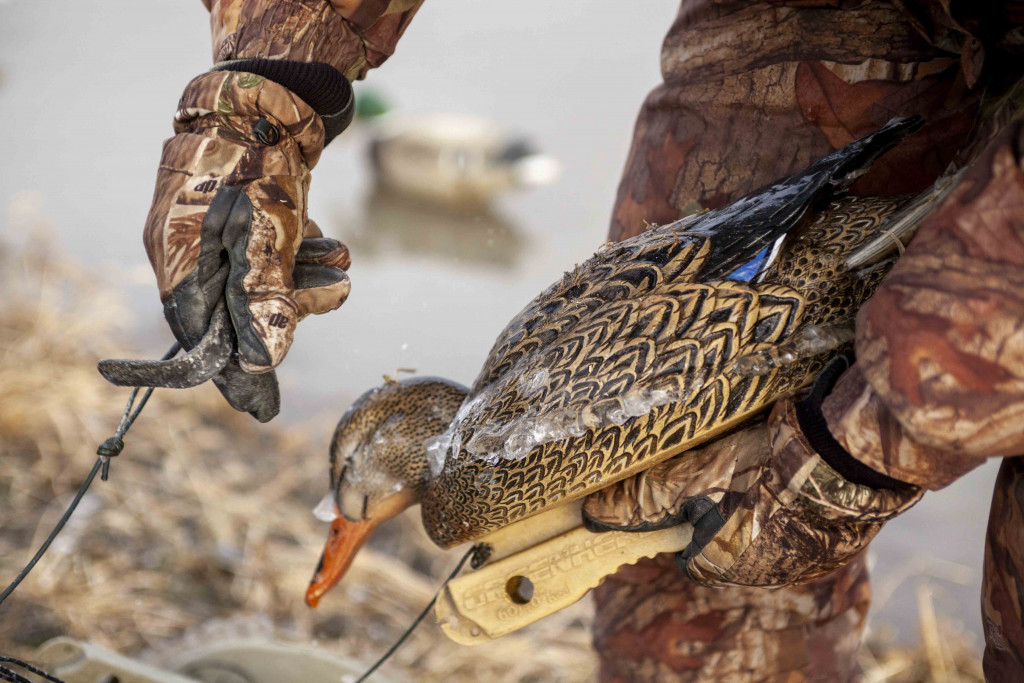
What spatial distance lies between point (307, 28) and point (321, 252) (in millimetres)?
175

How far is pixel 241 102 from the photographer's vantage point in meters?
0.56

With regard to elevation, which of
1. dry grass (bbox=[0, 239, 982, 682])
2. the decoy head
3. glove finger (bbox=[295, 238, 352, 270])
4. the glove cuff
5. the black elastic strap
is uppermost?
the glove cuff

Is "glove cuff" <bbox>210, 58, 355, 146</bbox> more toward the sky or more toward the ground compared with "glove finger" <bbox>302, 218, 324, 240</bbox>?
more toward the sky

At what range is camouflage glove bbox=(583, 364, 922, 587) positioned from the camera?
47cm

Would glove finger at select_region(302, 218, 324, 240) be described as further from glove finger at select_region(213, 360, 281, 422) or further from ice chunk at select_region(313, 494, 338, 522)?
ice chunk at select_region(313, 494, 338, 522)

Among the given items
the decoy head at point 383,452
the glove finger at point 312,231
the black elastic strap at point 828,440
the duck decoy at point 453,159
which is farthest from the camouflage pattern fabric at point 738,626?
the duck decoy at point 453,159

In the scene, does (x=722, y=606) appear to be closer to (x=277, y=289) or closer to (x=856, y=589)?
(x=856, y=589)

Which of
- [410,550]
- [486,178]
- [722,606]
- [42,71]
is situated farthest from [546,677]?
[42,71]

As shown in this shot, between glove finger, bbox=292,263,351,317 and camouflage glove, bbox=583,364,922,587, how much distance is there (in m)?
0.26

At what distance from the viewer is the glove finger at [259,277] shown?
0.55 metres

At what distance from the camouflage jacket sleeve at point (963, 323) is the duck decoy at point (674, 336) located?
0.10 meters

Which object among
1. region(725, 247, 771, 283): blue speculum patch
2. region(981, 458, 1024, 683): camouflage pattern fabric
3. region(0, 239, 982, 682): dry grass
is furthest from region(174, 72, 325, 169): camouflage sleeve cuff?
region(0, 239, 982, 682): dry grass

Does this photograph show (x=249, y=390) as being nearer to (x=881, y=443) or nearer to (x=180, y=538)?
(x=881, y=443)

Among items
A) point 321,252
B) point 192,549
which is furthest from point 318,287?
point 192,549
